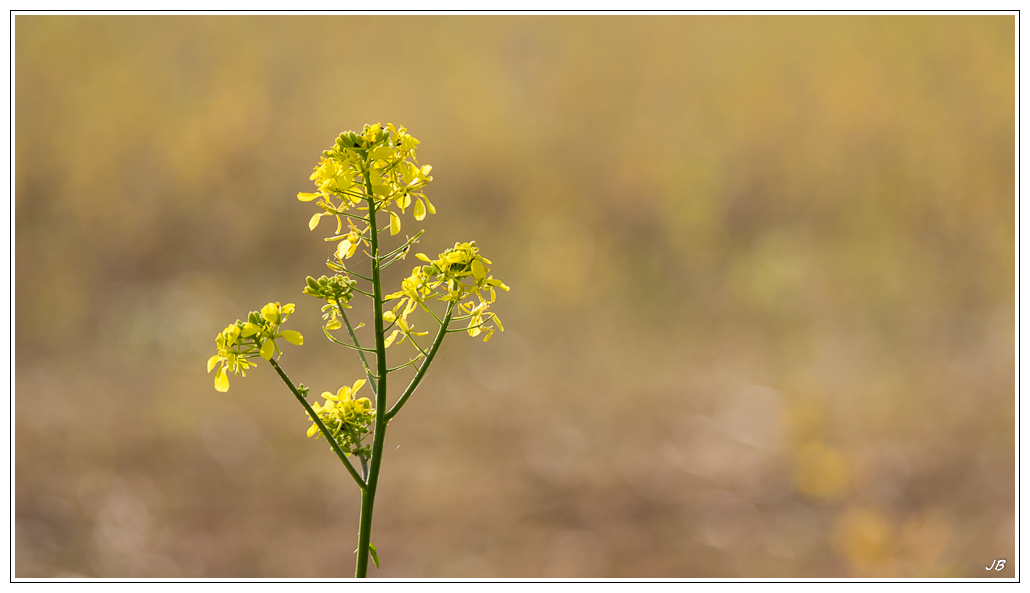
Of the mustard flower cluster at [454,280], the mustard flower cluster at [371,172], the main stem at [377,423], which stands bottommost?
the main stem at [377,423]

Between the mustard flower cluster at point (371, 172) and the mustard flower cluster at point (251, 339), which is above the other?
the mustard flower cluster at point (371, 172)

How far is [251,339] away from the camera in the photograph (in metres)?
0.31

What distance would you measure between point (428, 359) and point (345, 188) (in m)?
0.09

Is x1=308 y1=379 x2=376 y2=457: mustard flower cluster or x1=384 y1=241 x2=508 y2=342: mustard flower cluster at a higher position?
x1=384 y1=241 x2=508 y2=342: mustard flower cluster

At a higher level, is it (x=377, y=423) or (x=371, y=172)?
(x=371, y=172)

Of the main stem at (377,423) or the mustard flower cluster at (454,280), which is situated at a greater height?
the mustard flower cluster at (454,280)

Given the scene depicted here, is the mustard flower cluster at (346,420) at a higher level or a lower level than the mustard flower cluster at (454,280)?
lower

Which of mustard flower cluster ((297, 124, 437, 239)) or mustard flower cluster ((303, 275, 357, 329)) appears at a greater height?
mustard flower cluster ((297, 124, 437, 239))

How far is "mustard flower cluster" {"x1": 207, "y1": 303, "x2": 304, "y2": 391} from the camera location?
0.30 m

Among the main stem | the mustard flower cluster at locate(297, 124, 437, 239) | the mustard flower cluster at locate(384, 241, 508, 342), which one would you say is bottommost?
the main stem

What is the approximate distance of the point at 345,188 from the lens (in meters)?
0.30

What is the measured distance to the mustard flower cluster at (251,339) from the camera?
30cm
